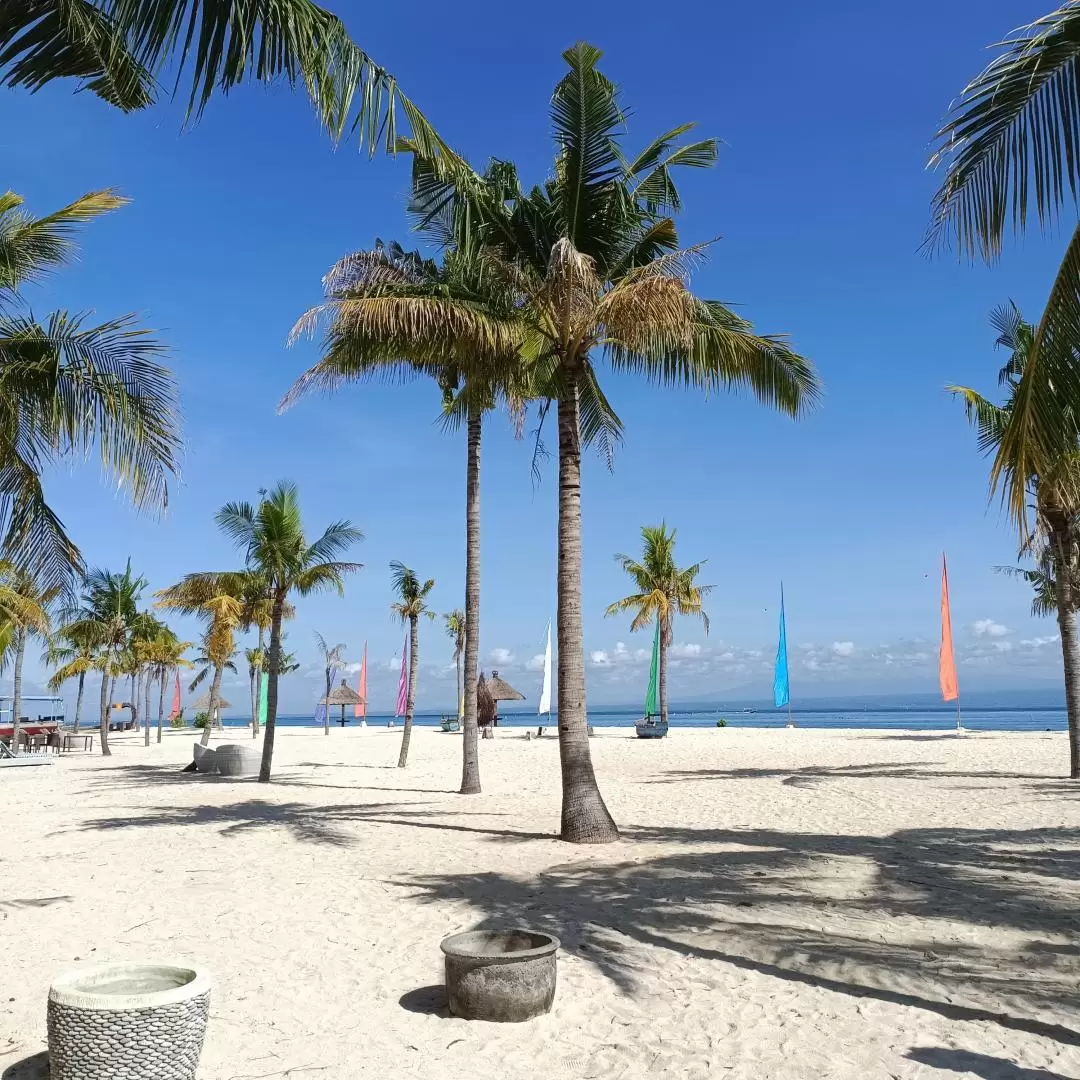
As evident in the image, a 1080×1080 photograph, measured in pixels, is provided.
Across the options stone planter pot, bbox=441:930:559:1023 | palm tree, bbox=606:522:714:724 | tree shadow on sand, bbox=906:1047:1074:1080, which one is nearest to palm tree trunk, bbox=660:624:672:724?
palm tree, bbox=606:522:714:724

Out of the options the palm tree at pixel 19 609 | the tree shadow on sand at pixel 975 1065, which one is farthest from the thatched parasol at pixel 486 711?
the tree shadow on sand at pixel 975 1065

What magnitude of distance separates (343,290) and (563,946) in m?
8.29

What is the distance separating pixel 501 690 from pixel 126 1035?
39021 mm

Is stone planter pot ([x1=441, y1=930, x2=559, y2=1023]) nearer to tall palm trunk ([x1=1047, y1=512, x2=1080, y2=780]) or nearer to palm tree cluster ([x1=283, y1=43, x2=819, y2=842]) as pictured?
palm tree cluster ([x1=283, y1=43, x2=819, y2=842])

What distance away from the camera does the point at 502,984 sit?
4.89 metres

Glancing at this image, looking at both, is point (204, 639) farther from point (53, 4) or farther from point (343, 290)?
point (53, 4)

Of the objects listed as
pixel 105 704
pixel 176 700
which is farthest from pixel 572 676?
pixel 176 700

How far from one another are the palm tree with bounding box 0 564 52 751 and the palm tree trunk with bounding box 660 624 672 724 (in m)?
21.8

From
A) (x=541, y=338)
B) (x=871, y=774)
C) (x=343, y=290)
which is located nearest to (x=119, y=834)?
(x=343, y=290)

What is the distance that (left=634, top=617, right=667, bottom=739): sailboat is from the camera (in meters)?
32.1

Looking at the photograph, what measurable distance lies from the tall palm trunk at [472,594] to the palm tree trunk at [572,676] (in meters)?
4.23

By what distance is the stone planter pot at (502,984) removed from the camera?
4887 mm

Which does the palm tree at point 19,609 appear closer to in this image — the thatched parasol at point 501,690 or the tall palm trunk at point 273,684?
the tall palm trunk at point 273,684

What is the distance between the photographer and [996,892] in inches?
294
